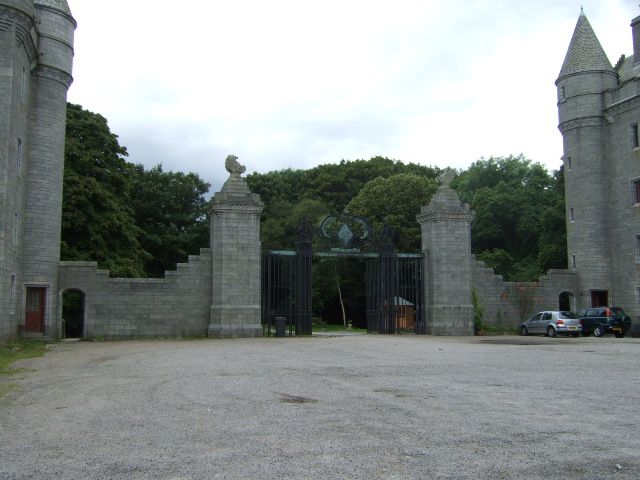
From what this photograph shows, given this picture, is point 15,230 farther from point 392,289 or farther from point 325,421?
point 325,421

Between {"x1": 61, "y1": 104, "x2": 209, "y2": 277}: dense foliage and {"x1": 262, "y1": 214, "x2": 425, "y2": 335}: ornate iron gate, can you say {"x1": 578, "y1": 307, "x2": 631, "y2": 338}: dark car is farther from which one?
{"x1": 61, "y1": 104, "x2": 209, "y2": 277}: dense foliage

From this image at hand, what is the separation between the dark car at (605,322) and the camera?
92.6 ft

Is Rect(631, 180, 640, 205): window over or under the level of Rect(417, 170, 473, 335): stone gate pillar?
over

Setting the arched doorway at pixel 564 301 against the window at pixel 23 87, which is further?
the arched doorway at pixel 564 301

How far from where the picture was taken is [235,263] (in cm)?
2616

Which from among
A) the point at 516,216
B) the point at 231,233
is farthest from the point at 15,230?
the point at 516,216

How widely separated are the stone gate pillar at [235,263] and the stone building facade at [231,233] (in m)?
0.04

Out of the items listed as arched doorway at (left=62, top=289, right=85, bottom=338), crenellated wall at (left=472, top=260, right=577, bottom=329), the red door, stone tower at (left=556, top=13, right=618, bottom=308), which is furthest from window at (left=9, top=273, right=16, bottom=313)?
stone tower at (left=556, top=13, right=618, bottom=308)

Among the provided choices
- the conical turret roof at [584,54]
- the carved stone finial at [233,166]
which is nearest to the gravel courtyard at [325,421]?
the carved stone finial at [233,166]

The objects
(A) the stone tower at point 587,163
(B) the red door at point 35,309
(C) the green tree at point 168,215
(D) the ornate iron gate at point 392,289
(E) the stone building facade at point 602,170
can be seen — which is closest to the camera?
(B) the red door at point 35,309

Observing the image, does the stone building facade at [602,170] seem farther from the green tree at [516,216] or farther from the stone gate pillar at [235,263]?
the stone gate pillar at [235,263]

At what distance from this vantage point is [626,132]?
1231 inches

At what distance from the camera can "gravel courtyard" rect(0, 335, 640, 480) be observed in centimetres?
589

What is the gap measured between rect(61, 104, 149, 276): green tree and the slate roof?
25.9 feet
